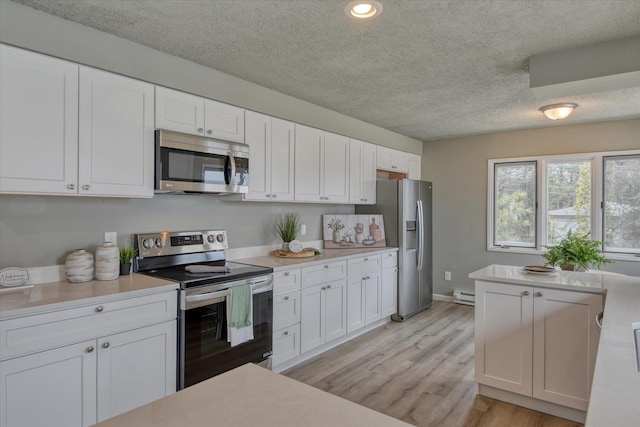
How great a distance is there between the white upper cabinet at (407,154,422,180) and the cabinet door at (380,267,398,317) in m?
1.60

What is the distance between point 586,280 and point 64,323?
310 cm

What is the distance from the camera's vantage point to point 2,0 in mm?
1971

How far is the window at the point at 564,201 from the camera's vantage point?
4375 mm

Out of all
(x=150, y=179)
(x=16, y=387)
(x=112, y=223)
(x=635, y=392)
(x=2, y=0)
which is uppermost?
(x=2, y=0)

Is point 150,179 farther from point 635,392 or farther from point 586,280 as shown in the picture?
point 586,280

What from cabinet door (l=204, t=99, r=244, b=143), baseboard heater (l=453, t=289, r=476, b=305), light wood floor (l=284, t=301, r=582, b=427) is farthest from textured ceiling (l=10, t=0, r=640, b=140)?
baseboard heater (l=453, t=289, r=476, b=305)

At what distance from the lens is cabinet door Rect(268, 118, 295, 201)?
341cm

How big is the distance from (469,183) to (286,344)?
366 centimetres

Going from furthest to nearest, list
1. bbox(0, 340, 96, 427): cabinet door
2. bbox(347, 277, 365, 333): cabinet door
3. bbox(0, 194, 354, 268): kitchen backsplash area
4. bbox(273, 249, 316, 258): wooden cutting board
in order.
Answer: bbox(347, 277, 365, 333): cabinet door < bbox(273, 249, 316, 258): wooden cutting board < bbox(0, 194, 354, 268): kitchen backsplash area < bbox(0, 340, 96, 427): cabinet door

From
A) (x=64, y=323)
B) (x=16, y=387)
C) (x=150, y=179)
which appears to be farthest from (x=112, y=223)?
(x=16, y=387)

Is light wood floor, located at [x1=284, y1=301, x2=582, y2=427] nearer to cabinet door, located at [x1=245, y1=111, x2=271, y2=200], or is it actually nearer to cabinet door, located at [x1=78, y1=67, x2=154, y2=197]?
cabinet door, located at [x1=245, y1=111, x2=271, y2=200]

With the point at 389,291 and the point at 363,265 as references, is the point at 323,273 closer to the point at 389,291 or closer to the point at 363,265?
the point at 363,265

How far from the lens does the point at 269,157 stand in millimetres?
3363

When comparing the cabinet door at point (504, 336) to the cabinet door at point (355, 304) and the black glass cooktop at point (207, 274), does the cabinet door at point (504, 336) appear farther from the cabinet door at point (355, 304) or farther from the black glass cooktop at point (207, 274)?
the black glass cooktop at point (207, 274)
